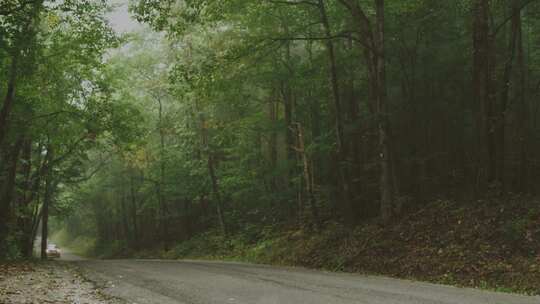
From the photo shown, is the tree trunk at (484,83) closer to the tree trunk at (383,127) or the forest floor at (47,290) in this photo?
the tree trunk at (383,127)

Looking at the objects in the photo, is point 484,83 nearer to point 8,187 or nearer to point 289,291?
point 289,291

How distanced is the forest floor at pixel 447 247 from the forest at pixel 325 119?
0.06m

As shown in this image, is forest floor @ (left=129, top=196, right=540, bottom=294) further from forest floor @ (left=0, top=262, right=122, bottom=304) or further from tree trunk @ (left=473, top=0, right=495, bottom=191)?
forest floor @ (left=0, top=262, right=122, bottom=304)

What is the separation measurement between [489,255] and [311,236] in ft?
27.3

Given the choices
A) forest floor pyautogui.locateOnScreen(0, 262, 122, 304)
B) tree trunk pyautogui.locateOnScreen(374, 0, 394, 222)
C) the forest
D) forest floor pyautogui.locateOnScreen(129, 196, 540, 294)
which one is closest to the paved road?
forest floor pyautogui.locateOnScreen(0, 262, 122, 304)

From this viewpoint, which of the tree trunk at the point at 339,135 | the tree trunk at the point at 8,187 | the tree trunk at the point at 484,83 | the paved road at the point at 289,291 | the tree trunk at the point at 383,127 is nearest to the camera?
the paved road at the point at 289,291

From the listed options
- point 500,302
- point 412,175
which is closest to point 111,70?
point 412,175

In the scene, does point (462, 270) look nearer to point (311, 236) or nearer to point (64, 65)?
point (311, 236)

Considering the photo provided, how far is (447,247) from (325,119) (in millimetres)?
10713

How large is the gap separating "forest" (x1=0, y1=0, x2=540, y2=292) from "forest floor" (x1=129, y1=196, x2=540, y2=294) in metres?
0.06

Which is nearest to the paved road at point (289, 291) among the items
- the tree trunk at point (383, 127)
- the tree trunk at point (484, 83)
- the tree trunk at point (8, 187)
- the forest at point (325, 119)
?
the forest at point (325, 119)

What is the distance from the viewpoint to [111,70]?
2280 centimetres

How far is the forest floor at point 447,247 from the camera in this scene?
10.0 metres

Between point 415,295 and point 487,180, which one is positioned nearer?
point 415,295
